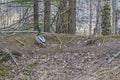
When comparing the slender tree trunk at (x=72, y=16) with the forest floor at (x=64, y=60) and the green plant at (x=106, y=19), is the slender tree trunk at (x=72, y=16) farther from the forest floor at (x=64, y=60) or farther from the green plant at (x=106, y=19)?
the green plant at (x=106, y=19)

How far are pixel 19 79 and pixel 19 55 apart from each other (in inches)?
41.9

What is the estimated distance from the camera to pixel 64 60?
22.7 ft

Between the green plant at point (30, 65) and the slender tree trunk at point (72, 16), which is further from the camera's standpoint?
the slender tree trunk at point (72, 16)

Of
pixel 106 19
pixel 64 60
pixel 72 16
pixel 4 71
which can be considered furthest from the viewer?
pixel 106 19

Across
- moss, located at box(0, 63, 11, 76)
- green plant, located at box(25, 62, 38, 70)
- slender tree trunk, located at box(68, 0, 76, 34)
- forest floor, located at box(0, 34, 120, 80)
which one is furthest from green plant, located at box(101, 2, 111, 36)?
moss, located at box(0, 63, 11, 76)

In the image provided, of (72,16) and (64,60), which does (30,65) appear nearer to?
(64,60)

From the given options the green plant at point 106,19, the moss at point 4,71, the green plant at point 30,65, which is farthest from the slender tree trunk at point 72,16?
the green plant at point 106,19

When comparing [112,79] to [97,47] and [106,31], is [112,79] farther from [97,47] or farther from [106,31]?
[106,31]

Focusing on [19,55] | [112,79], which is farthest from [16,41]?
[112,79]

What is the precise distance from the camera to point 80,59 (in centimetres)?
691

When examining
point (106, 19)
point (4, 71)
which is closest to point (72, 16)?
point (4, 71)

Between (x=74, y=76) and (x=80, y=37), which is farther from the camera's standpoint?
(x=80, y=37)

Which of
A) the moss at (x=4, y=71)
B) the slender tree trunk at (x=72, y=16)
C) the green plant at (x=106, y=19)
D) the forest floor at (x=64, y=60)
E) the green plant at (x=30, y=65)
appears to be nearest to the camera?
the forest floor at (x=64, y=60)

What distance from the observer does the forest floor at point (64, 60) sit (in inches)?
246
